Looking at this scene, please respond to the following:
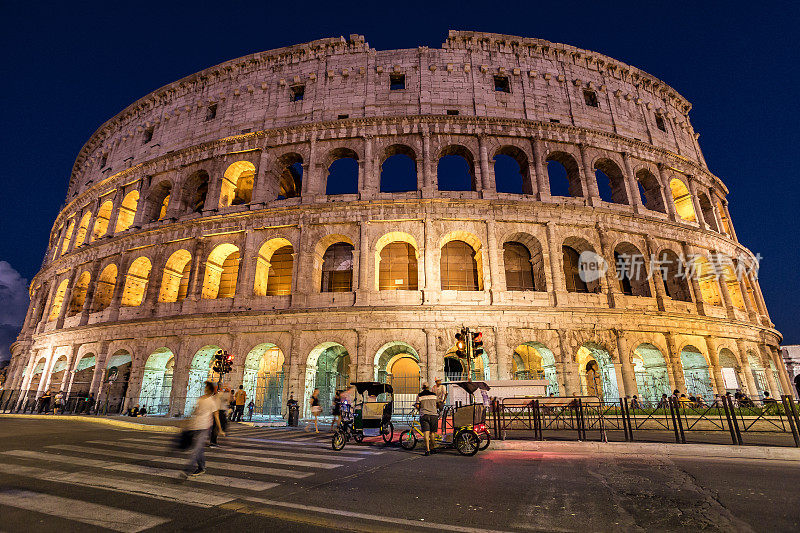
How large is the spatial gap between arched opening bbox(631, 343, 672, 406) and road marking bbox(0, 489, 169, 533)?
21099mm

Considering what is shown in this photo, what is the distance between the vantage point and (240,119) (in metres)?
23.8

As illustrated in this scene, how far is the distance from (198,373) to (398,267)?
40.0ft

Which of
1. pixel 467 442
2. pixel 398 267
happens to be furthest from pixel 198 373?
pixel 467 442

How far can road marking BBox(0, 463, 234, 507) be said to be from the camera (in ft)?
15.5

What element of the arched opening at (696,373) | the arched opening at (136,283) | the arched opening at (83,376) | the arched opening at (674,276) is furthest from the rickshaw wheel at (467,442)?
the arched opening at (83,376)

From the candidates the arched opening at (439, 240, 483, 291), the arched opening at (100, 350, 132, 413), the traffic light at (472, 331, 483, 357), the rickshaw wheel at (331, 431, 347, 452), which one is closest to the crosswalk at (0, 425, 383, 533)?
the rickshaw wheel at (331, 431, 347, 452)

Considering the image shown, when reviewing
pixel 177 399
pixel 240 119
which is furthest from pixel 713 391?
pixel 240 119

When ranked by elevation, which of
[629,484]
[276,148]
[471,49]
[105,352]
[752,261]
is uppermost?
[471,49]

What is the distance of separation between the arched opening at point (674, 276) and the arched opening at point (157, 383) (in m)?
28.0

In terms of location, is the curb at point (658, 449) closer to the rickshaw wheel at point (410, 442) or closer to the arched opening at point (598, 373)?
the rickshaw wheel at point (410, 442)

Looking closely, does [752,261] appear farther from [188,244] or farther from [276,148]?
[188,244]

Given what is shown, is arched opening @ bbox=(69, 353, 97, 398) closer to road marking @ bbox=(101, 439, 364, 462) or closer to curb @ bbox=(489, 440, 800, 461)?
road marking @ bbox=(101, 439, 364, 462)

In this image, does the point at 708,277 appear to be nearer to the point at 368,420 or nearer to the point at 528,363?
the point at 528,363

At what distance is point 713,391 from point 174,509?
24.1 m
